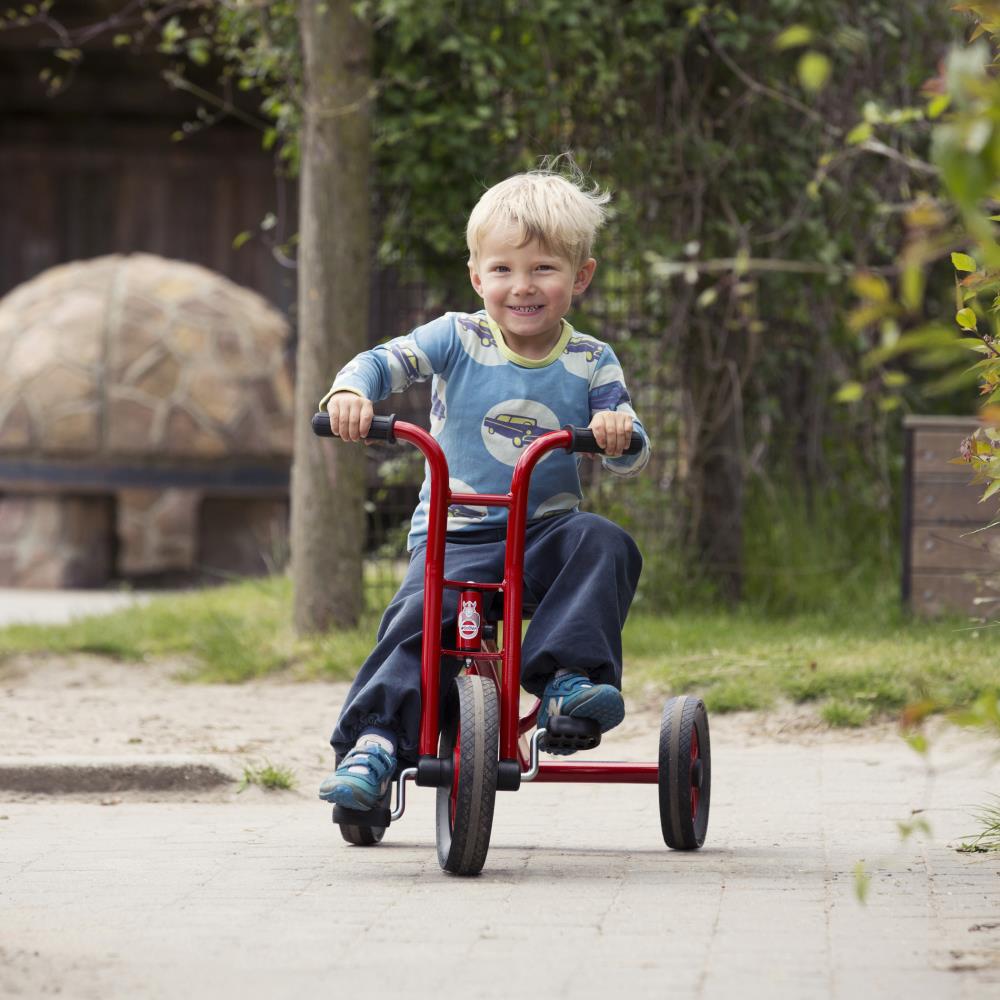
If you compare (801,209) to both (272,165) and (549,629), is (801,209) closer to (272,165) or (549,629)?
(549,629)

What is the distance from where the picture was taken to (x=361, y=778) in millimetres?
3443

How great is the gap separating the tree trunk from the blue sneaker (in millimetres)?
3477

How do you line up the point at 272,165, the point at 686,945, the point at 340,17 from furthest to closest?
the point at 272,165, the point at 340,17, the point at 686,945

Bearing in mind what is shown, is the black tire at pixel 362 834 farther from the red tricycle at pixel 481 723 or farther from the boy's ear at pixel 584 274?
the boy's ear at pixel 584 274

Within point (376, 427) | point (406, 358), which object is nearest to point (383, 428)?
point (376, 427)

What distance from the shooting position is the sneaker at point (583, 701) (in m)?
3.52

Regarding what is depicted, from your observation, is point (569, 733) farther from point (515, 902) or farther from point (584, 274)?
point (584, 274)

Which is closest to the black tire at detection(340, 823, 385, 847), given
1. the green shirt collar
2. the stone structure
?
the green shirt collar

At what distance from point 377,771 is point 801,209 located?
16.0ft

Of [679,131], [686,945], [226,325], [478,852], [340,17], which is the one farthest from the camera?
[226,325]

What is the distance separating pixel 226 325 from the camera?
10.2m

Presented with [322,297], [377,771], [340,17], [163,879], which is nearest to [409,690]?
[377,771]

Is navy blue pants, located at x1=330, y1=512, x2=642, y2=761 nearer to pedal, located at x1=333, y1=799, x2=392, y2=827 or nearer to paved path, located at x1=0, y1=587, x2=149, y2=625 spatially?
pedal, located at x1=333, y1=799, x2=392, y2=827

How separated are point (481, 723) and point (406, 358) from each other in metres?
0.84
